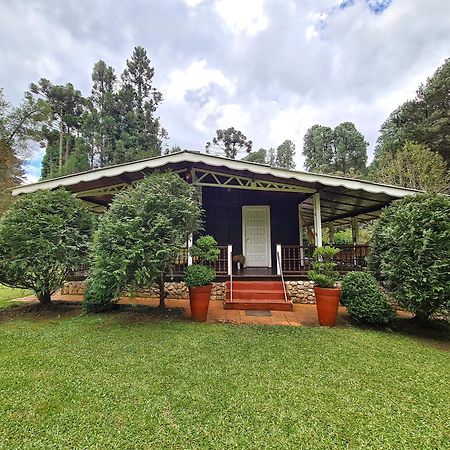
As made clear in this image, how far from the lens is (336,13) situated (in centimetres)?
973

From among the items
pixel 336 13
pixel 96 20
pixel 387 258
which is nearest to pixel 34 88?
pixel 96 20

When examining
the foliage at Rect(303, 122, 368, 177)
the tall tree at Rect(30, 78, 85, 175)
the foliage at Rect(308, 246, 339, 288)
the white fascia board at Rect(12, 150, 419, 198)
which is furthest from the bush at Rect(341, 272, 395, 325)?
the tall tree at Rect(30, 78, 85, 175)

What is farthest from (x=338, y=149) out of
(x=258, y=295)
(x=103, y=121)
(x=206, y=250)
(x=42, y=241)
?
(x=42, y=241)

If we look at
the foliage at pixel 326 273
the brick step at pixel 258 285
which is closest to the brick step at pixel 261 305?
the brick step at pixel 258 285

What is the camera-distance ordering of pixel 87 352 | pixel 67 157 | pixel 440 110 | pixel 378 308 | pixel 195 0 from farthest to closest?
pixel 67 157
pixel 440 110
pixel 195 0
pixel 378 308
pixel 87 352

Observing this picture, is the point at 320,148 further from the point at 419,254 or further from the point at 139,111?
the point at 419,254

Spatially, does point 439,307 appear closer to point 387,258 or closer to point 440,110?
point 387,258

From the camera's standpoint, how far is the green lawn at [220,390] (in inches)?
74.4

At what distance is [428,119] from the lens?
792 inches

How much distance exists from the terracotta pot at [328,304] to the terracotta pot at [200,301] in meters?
2.10

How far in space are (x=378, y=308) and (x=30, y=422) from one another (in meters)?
4.91

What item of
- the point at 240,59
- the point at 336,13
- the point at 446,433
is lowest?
the point at 446,433

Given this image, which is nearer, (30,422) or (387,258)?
(30,422)

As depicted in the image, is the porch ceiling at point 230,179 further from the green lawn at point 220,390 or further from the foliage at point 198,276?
the green lawn at point 220,390
